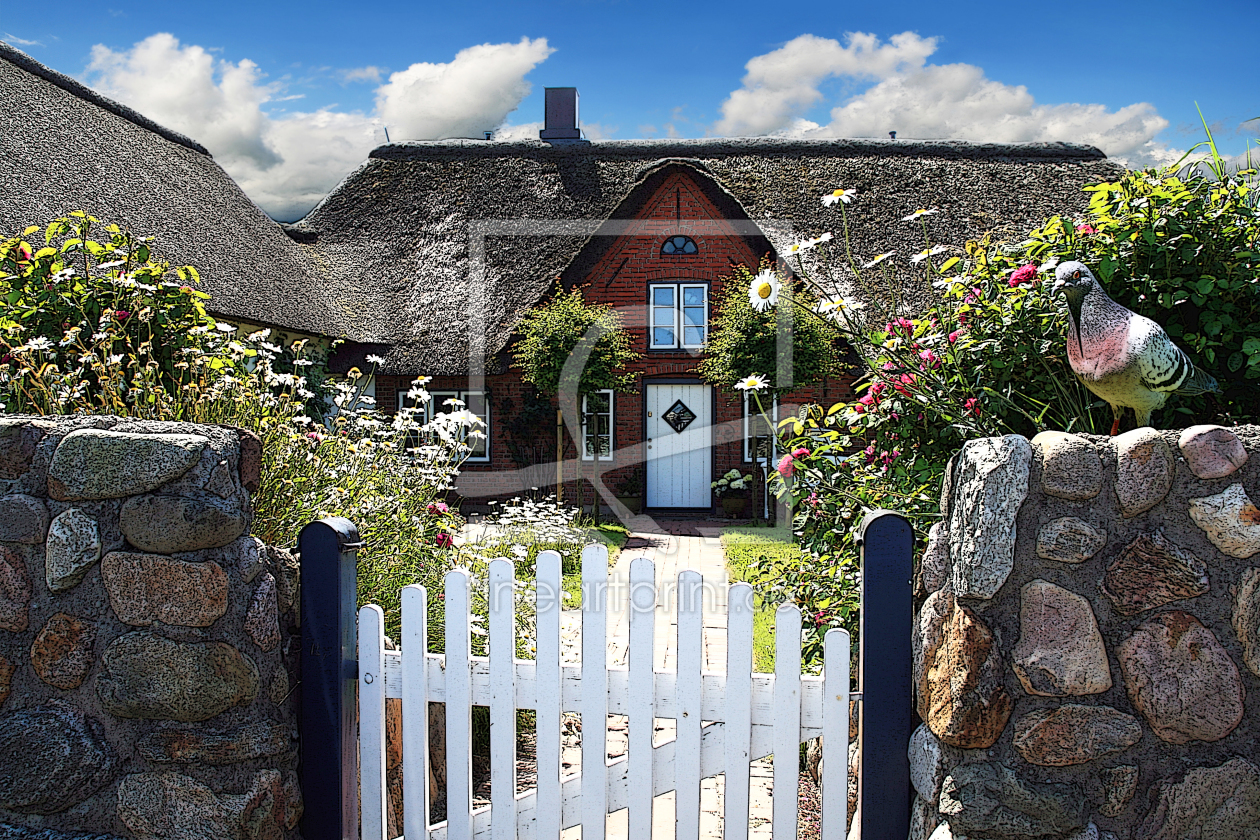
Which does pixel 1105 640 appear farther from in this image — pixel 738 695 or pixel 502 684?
pixel 502 684

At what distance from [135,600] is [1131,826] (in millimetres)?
2243

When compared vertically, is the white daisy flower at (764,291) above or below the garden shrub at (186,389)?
above

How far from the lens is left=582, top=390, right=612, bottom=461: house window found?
1107 cm

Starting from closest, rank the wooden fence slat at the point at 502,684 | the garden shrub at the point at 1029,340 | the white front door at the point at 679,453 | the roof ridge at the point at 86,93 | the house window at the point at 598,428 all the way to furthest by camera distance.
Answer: the wooden fence slat at the point at 502,684, the garden shrub at the point at 1029,340, the roof ridge at the point at 86,93, the house window at the point at 598,428, the white front door at the point at 679,453

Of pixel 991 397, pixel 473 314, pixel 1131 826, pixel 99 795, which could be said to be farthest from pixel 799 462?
pixel 473 314

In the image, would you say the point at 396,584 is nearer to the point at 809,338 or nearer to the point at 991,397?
the point at 991,397

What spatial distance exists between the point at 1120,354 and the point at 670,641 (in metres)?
3.47

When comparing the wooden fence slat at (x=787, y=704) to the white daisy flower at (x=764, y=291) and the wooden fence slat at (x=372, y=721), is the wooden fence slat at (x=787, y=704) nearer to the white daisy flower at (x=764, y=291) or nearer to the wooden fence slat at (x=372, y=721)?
the wooden fence slat at (x=372, y=721)

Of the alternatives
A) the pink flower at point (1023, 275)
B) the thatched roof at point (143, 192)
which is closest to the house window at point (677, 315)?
the thatched roof at point (143, 192)

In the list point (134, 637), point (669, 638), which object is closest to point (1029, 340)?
point (134, 637)

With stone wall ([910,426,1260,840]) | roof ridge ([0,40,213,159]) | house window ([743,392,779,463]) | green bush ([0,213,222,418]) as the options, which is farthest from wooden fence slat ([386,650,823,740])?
roof ridge ([0,40,213,159])

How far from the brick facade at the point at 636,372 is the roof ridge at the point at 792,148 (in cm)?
218

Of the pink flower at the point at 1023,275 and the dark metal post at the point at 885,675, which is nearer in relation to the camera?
the dark metal post at the point at 885,675

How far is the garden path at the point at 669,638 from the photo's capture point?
282cm
